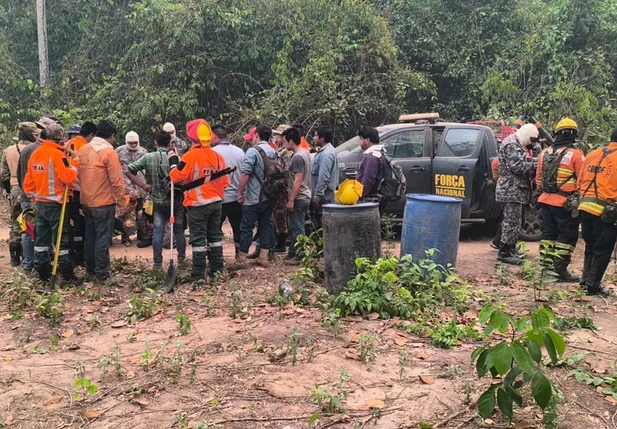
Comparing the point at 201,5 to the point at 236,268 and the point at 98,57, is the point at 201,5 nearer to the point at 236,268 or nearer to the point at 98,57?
the point at 98,57

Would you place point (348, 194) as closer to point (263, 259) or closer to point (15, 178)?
point (263, 259)

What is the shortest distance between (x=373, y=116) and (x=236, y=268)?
7448mm

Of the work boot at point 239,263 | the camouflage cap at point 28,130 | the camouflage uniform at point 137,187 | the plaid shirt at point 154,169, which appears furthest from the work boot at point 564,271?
the camouflage cap at point 28,130

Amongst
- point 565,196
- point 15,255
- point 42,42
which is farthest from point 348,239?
point 42,42

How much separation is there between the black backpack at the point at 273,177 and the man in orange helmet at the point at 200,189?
79 cm

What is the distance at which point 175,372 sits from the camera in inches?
157

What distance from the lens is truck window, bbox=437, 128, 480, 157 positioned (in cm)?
873

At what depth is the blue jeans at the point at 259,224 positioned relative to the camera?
726 cm

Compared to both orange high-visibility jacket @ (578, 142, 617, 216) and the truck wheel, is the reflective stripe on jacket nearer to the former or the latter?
orange high-visibility jacket @ (578, 142, 617, 216)

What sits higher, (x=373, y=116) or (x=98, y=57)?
(x=98, y=57)

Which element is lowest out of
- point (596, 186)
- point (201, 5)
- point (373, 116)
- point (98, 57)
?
point (596, 186)

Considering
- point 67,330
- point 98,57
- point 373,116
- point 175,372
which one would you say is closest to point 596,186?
point 175,372

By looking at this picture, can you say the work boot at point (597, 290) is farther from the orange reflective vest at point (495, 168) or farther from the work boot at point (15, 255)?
the work boot at point (15, 255)

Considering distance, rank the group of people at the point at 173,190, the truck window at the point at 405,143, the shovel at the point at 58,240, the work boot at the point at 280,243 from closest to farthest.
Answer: the shovel at the point at 58,240
the group of people at the point at 173,190
the work boot at the point at 280,243
the truck window at the point at 405,143
